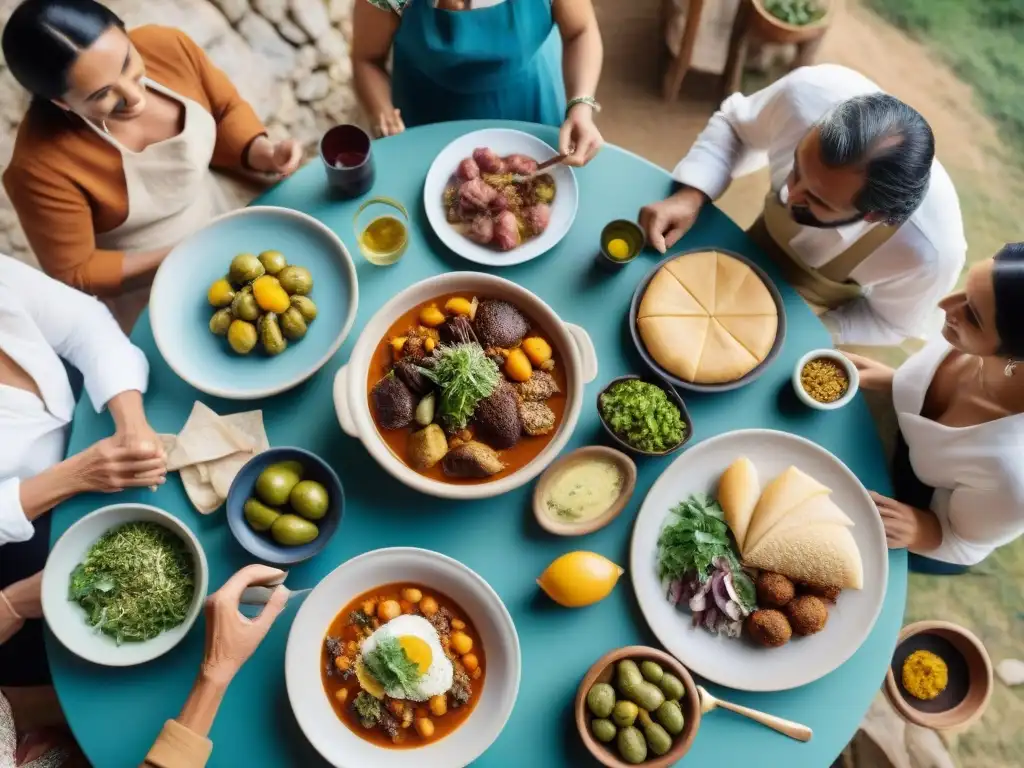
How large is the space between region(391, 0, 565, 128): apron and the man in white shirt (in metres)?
0.73

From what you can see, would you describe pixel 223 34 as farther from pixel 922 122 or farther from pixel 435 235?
pixel 922 122

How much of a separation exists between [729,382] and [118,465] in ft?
5.66

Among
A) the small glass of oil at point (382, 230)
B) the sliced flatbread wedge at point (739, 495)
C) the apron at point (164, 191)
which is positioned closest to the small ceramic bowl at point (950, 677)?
the sliced flatbread wedge at point (739, 495)

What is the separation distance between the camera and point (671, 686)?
1.84 meters

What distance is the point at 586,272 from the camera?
2297 millimetres

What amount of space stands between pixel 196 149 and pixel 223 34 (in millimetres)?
1684

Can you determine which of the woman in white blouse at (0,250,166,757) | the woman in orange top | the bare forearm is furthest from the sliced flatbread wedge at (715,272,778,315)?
the woman in white blouse at (0,250,166,757)

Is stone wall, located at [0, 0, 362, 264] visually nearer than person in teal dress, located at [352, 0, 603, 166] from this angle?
No

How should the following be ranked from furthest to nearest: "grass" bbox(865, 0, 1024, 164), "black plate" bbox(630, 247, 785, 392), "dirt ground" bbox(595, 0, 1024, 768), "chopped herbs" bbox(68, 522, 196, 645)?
"grass" bbox(865, 0, 1024, 164) < "dirt ground" bbox(595, 0, 1024, 768) < "black plate" bbox(630, 247, 785, 392) < "chopped herbs" bbox(68, 522, 196, 645)

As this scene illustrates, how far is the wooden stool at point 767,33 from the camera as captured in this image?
3.65m

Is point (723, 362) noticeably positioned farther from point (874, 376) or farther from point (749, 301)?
point (874, 376)

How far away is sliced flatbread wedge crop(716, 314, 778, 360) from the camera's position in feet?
6.97

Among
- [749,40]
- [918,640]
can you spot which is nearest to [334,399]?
[918,640]

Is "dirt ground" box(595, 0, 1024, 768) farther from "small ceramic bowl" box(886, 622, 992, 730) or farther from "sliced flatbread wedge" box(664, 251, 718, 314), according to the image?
"small ceramic bowl" box(886, 622, 992, 730)
